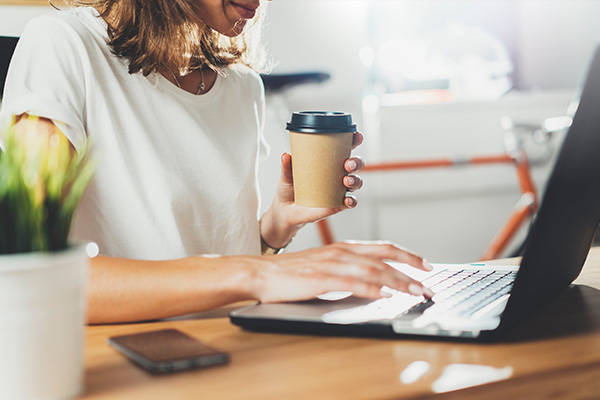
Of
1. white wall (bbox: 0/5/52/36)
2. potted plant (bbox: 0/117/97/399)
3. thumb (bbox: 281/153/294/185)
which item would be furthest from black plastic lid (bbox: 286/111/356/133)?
white wall (bbox: 0/5/52/36)

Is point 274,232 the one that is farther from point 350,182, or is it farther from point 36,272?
point 36,272

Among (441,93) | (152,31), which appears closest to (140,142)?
(152,31)

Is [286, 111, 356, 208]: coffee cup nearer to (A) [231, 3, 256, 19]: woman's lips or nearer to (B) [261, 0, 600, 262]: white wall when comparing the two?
(A) [231, 3, 256, 19]: woman's lips

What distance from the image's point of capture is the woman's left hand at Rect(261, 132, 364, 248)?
920 mm

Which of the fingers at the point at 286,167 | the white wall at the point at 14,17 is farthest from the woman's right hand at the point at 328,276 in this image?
the white wall at the point at 14,17

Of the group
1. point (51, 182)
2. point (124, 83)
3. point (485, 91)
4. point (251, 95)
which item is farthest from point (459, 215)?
point (51, 182)

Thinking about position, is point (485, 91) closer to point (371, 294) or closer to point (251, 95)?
point (251, 95)

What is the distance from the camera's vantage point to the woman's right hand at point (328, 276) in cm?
64

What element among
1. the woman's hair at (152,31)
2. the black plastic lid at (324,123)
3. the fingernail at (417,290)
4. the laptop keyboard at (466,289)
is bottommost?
the laptop keyboard at (466,289)

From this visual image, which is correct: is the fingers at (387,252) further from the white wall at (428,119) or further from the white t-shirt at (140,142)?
the white wall at (428,119)

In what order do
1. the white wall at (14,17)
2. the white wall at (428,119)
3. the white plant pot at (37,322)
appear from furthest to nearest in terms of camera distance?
the white wall at (428,119) < the white wall at (14,17) < the white plant pot at (37,322)

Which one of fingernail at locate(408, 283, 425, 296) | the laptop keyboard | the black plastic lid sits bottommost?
the laptop keyboard

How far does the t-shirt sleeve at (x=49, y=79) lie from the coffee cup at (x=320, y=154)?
0.29 meters

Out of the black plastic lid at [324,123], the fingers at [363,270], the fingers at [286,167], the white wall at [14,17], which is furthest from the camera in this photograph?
the white wall at [14,17]
